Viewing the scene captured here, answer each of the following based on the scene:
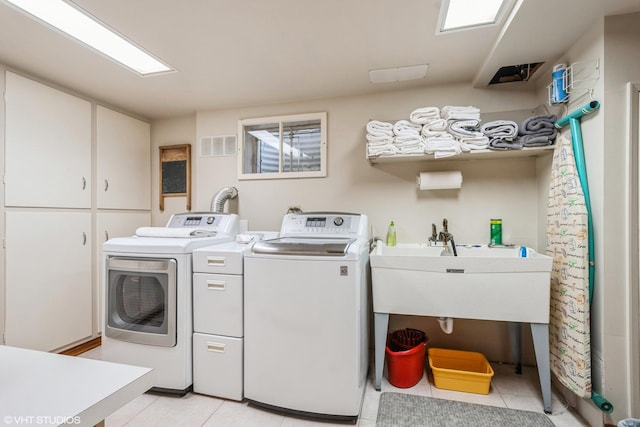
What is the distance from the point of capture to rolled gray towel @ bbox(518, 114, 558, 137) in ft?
6.40

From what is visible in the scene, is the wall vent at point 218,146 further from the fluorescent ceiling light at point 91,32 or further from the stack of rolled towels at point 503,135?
the stack of rolled towels at point 503,135

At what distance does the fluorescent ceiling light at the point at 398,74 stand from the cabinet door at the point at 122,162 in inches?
98.4

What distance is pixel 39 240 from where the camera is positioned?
2.27m

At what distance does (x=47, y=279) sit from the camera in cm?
231

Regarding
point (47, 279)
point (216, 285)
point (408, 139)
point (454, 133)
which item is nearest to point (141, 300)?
point (216, 285)

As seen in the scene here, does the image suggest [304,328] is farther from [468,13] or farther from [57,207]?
[57,207]

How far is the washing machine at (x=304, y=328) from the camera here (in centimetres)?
165

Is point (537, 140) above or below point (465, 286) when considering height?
above

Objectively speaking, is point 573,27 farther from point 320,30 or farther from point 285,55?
point 285,55

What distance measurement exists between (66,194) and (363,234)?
247cm

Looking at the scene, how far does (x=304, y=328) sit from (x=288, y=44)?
178cm

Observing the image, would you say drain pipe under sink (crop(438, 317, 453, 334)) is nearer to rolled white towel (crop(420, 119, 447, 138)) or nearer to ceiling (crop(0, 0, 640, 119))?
rolled white towel (crop(420, 119, 447, 138))

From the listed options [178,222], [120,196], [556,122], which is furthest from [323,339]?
[120,196]

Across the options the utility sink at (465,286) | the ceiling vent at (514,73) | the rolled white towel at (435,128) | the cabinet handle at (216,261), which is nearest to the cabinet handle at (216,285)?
the cabinet handle at (216,261)
